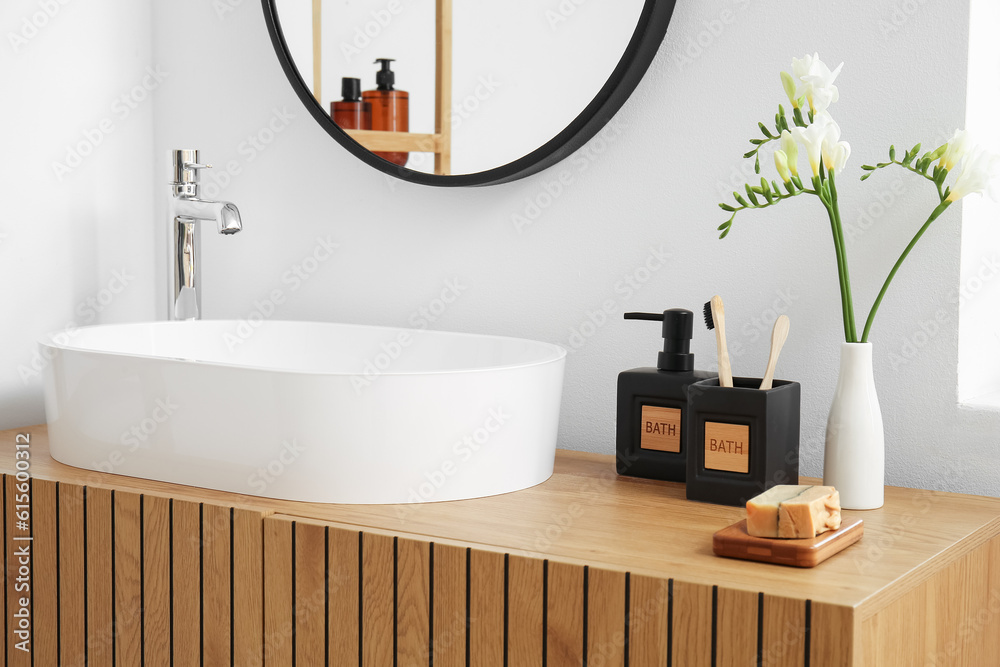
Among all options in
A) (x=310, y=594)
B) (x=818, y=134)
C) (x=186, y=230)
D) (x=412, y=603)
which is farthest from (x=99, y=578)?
(x=818, y=134)

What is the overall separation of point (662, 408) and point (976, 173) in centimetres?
37

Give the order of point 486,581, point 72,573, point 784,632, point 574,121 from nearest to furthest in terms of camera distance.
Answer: point 784,632, point 486,581, point 72,573, point 574,121

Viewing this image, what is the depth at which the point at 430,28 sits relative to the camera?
50.5 inches

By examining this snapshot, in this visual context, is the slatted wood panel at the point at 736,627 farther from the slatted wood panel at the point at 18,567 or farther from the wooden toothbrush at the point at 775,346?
the slatted wood panel at the point at 18,567

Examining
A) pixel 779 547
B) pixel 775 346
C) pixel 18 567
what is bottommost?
pixel 18 567

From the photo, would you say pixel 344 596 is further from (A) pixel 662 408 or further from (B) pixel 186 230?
(B) pixel 186 230

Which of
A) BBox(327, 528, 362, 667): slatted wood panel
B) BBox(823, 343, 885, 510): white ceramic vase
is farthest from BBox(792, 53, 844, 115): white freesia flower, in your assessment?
BBox(327, 528, 362, 667): slatted wood panel

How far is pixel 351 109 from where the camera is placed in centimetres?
134

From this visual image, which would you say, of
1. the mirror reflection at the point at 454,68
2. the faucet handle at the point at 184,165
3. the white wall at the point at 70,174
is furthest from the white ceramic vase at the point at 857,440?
the white wall at the point at 70,174

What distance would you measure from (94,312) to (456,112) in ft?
2.17

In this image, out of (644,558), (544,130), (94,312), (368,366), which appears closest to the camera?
(644,558)

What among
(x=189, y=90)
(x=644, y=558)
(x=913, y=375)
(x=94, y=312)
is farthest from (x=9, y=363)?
(x=913, y=375)

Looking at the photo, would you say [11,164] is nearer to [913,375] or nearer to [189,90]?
[189,90]

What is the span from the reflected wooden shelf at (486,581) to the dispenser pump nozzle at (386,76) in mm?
614
